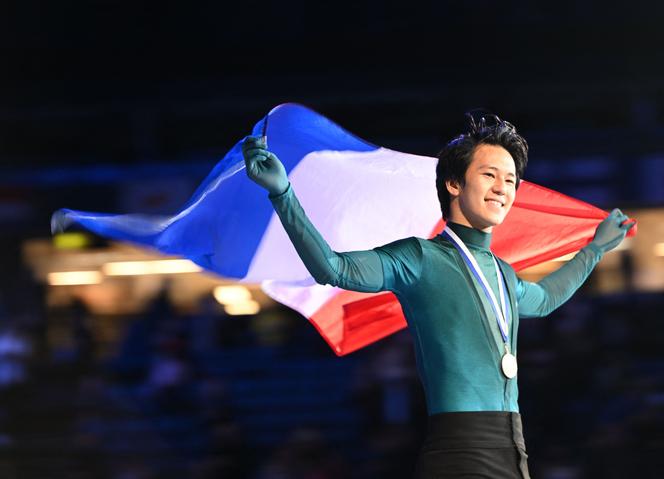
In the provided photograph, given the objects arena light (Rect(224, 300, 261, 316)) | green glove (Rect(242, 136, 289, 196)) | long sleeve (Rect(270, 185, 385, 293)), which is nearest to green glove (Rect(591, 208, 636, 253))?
long sleeve (Rect(270, 185, 385, 293))

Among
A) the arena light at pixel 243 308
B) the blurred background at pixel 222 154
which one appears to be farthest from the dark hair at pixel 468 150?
the arena light at pixel 243 308

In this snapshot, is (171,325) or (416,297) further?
(171,325)

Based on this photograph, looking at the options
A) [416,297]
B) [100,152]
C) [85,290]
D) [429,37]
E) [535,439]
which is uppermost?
[429,37]

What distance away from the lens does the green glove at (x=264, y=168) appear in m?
3.15

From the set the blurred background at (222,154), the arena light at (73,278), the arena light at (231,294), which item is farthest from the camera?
the arena light at (73,278)

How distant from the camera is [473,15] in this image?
46.0 ft

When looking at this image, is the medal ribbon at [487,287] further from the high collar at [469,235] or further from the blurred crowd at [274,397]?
the blurred crowd at [274,397]

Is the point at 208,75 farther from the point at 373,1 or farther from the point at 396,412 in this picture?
the point at 396,412

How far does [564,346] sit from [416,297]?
21.0 feet

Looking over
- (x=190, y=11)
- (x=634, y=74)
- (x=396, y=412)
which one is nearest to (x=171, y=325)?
(x=396, y=412)

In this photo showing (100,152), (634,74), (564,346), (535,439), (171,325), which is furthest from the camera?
(100,152)

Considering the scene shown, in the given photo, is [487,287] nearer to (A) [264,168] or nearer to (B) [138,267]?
(A) [264,168]

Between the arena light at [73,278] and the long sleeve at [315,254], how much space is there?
11375mm

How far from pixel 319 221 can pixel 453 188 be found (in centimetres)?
83
